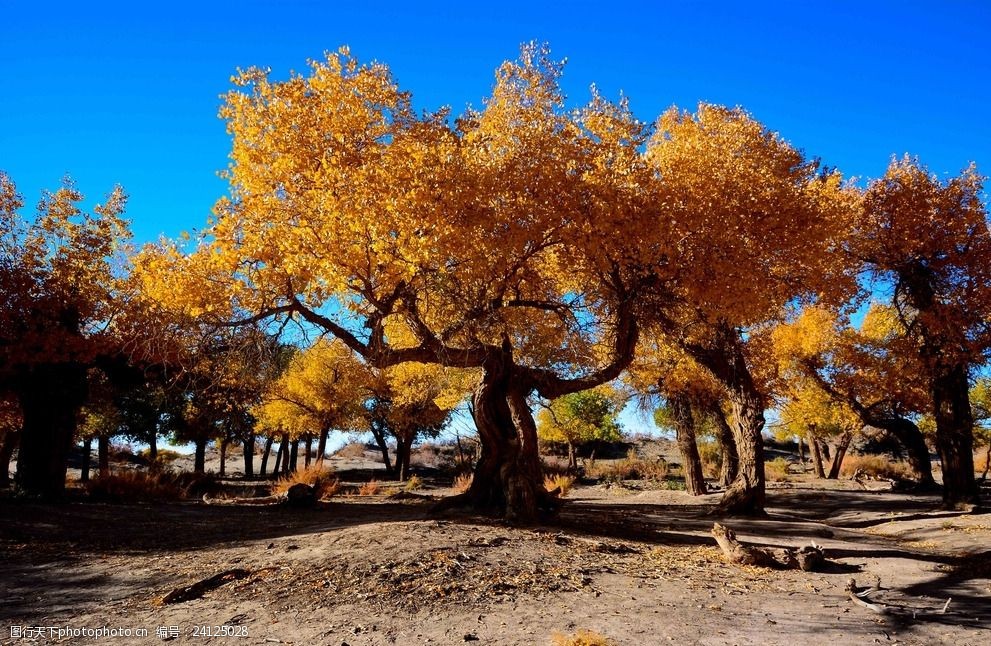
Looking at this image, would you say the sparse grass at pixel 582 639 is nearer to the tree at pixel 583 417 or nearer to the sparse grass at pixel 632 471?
the sparse grass at pixel 632 471

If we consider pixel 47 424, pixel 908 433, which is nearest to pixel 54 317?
pixel 47 424

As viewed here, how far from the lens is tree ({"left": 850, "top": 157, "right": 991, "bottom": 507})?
1533 centimetres

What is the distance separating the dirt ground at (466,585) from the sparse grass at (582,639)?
13cm

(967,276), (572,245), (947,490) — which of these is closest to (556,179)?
(572,245)

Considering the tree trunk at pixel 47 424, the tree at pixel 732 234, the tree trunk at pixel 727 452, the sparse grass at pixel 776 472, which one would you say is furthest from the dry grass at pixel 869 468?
the tree trunk at pixel 47 424

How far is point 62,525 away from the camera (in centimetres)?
1085

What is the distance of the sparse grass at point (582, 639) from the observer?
14.0 ft

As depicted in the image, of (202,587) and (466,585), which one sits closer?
(202,587)

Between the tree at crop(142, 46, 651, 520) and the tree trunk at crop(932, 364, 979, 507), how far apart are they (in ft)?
33.6

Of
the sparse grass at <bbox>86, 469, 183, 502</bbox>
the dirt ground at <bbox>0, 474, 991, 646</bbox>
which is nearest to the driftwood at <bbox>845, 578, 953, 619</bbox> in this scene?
the dirt ground at <bbox>0, 474, 991, 646</bbox>

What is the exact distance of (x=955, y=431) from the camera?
1562 centimetres

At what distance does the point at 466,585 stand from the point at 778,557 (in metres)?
4.51

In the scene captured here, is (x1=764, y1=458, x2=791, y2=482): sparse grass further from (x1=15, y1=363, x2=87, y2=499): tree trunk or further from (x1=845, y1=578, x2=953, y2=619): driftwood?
(x1=15, y1=363, x2=87, y2=499): tree trunk

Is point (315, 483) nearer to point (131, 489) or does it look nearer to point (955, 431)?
point (131, 489)
